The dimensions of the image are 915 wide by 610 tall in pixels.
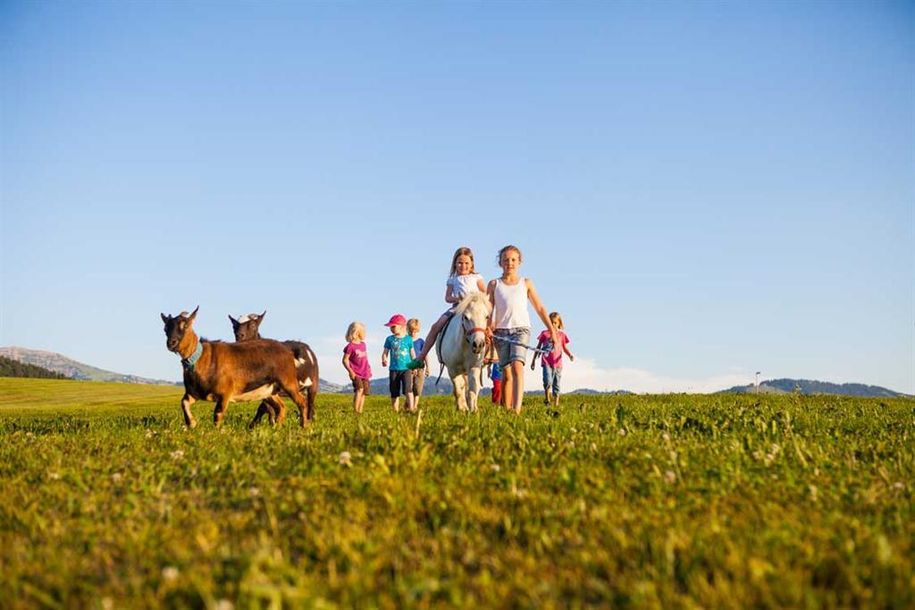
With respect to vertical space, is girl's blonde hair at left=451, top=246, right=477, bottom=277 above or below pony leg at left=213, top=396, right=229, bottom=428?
above

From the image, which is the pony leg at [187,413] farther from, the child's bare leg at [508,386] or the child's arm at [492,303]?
the child's bare leg at [508,386]

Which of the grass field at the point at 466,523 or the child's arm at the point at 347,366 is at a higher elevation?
the child's arm at the point at 347,366

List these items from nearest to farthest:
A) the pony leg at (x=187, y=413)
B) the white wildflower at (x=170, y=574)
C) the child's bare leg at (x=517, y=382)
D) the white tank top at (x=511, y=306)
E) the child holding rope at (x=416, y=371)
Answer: the white wildflower at (x=170, y=574) < the pony leg at (x=187, y=413) < the child's bare leg at (x=517, y=382) < the white tank top at (x=511, y=306) < the child holding rope at (x=416, y=371)

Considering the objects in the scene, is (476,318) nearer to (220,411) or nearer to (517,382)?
(517,382)

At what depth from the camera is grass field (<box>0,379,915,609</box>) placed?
371 centimetres

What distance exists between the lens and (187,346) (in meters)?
13.6

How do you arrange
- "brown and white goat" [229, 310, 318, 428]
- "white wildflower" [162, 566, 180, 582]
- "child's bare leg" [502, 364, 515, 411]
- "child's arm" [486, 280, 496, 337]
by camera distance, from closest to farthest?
"white wildflower" [162, 566, 180, 582], "child's bare leg" [502, 364, 515, 411], "child's arm" [486, 280, 496, 337], "brown and white goat" [229, 310, 318, 428]

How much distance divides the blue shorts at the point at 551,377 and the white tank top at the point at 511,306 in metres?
11.7

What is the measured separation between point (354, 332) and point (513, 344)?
30.2ft

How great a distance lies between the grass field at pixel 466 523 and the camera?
3715 mm

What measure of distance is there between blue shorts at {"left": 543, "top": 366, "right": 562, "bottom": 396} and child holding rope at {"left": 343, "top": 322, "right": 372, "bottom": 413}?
23.3 ft

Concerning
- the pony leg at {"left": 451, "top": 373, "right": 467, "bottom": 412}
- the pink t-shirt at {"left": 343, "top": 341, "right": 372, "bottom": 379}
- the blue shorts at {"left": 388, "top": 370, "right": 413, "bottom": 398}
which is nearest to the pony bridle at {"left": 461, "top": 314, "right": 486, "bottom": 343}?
the pony leg at {"left": 451, "top": 373, "right": 467, "bottom": 412}

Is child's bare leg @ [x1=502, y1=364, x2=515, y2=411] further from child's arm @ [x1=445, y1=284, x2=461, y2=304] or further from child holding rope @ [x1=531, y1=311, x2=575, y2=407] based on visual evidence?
child holding rope @ [x1=531, y1=311, x2=575, y2=407]

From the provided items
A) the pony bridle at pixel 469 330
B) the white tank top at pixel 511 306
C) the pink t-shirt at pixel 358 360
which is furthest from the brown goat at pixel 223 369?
the pink t-shirt at pixel 358 360
